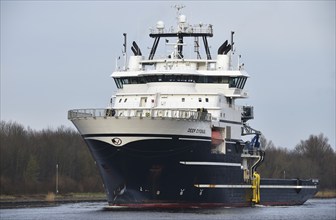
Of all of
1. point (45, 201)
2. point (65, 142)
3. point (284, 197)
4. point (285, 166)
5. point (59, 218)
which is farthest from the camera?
point (285, 166)

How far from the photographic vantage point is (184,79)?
72.8m

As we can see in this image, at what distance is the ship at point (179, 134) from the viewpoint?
218ft

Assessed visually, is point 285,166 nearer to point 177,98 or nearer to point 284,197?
point 284,197

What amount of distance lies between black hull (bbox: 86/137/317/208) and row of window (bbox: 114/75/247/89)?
5.30 m

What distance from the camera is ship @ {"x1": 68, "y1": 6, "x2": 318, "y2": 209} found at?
66562mm

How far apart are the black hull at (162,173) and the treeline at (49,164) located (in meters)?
28.4

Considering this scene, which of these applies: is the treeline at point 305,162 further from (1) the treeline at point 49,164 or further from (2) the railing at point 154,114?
(2) the railing at point 154,114

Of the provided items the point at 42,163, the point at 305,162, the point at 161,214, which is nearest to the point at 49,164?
the point at 42,163

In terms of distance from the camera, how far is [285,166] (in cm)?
12581

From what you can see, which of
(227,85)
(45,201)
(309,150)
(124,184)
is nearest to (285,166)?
(309,150)

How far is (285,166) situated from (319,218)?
5977 cm

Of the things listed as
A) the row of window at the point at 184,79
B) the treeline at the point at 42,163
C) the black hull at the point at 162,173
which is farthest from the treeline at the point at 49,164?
the black hull at the point at 162,173

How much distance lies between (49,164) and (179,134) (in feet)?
145

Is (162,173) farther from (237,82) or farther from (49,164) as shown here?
(49,164)
